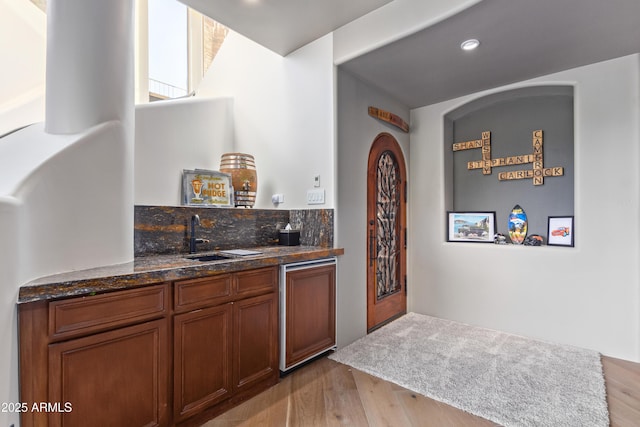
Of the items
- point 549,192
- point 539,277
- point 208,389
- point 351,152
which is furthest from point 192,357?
point 549,192

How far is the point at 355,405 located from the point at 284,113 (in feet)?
8.59

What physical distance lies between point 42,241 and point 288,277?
1.38 meters

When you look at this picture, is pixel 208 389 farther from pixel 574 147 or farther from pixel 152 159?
pixel 574 147

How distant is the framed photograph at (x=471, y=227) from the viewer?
137 inches

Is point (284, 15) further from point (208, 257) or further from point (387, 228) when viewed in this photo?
point (387, 228)

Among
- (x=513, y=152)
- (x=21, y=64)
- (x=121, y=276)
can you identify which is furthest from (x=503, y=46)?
(x=21, y=64)

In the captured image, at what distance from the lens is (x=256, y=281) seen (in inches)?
81.0

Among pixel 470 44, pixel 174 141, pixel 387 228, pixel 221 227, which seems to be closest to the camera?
pixel 470 44

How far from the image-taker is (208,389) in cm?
177

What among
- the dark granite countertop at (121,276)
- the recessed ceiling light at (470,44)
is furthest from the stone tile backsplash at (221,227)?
the recessed ceiling light at (470,44)

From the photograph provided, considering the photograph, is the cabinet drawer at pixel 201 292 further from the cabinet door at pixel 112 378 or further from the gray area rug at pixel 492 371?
the gray area rug at pixel 492 371

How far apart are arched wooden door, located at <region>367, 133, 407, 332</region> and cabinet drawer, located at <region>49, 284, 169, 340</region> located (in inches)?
81.1

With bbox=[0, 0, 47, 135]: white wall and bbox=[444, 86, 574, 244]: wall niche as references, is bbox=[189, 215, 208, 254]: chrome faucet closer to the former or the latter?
bbox=[0, 0, 47, 135]: white wall

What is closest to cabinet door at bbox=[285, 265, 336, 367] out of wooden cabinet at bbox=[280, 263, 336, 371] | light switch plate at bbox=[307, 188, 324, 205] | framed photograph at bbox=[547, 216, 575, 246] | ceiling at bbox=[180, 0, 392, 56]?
wooden cabinet at bbox=[280, 263, 336, 371]
